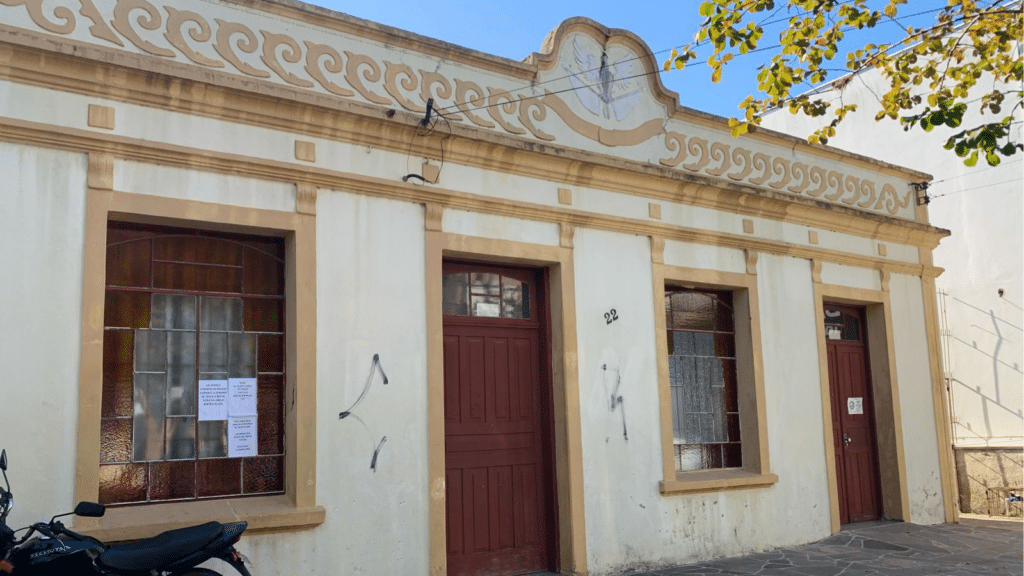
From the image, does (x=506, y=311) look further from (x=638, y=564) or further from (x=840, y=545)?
(x=840, y=545)

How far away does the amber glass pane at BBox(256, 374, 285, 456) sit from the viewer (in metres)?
6.97

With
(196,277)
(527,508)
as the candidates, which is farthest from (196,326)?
(527,508)

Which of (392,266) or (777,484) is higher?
(392,266)

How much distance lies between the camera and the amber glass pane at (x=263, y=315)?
706cm

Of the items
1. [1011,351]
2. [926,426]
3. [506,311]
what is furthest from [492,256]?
[1011,351]

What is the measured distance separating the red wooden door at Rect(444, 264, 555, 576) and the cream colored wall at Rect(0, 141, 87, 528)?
313 centimetres

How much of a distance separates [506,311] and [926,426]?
6.72 metres

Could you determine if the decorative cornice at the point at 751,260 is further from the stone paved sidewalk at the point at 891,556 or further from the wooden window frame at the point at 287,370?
the wooden window frame at the point at 287,370

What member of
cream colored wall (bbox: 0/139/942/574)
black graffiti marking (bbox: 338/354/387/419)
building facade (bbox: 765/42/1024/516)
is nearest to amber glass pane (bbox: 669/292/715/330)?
cream colored wall (bbox: 0/139/942/574)

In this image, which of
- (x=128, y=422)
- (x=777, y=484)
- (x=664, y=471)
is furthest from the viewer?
(x=777, y=484)

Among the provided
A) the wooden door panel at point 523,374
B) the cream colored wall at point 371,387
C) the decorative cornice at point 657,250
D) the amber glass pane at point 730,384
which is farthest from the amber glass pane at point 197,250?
the amber glass pane at point 730,384

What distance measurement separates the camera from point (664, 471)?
352 inches

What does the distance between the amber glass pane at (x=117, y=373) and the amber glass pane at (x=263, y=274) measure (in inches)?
39.8

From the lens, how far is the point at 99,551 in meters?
5.15
